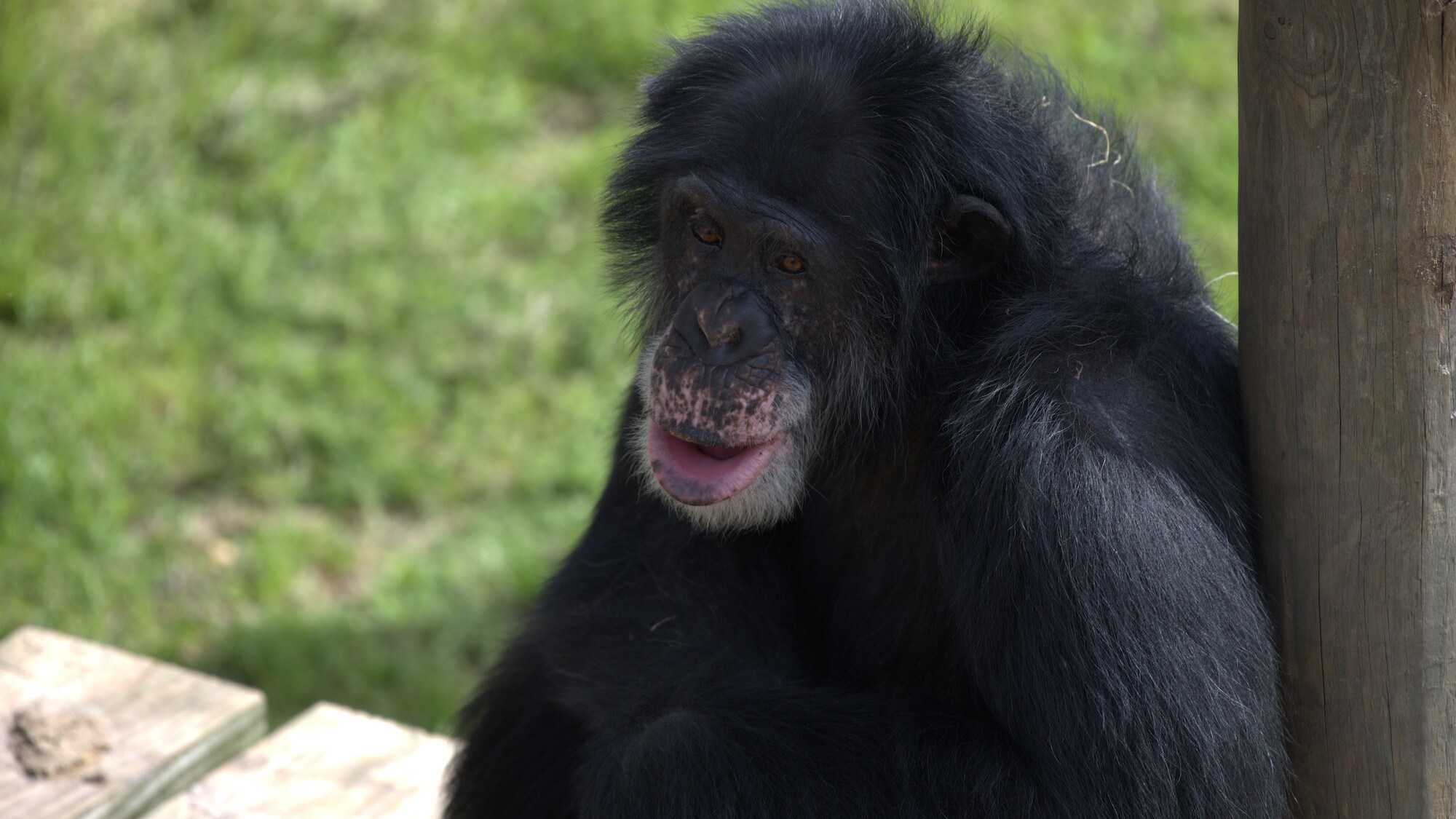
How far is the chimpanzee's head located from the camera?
3.20 metres

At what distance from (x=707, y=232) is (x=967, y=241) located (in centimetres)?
59

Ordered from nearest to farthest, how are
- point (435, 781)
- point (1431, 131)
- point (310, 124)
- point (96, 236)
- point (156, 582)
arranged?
point (1431, 131) < point (435, 781) < point (156, 582) < point (96, 236) < point (310, 124)

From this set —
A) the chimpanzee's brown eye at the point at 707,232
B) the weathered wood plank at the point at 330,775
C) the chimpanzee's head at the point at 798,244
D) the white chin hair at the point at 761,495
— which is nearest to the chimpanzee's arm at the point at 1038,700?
the white chin hair at the point at 761,495

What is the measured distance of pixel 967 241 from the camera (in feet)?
10.8

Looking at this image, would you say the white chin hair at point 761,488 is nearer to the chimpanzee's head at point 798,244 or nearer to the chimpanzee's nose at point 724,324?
the chimpanzee's head at point 798,244

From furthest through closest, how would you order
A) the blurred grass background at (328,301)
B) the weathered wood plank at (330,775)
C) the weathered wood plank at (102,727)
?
the blurred grass background at (328,301) → the weathered wood plank at (330,775) → the weathered wood plank at (102,727)

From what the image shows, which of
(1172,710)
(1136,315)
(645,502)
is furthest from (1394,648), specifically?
(645,502)

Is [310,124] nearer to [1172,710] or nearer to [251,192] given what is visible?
[251,192]

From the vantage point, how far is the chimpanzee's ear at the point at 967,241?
10.4 feet

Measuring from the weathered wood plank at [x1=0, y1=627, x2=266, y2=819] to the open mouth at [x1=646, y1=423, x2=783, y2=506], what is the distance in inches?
69.9

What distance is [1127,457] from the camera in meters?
2.91

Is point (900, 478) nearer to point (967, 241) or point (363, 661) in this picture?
point (967, 241)

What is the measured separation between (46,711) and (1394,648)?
136 inches

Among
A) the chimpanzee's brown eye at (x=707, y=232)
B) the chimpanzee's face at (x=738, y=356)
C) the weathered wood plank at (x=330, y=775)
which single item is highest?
the chimpanzee's brown eye at (x=707, y=232)
